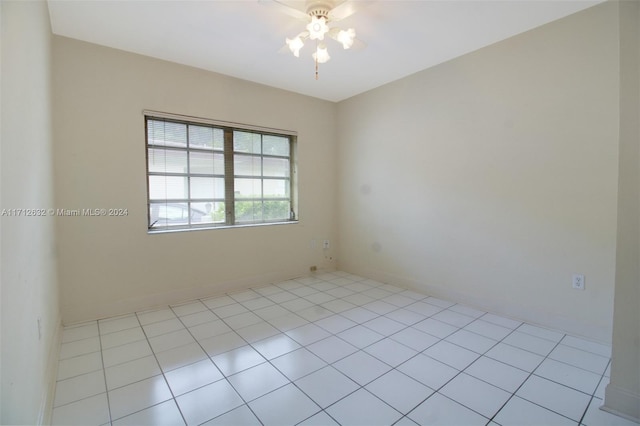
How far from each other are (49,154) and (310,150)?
285 centimetres

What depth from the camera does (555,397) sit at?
1778mm

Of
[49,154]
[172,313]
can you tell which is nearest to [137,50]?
[49,154]

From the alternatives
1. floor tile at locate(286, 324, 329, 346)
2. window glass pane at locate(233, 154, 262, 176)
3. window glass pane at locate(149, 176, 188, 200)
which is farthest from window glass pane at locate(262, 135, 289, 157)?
floor tile at locate(286, 324, 329, 346)

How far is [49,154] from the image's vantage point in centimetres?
231

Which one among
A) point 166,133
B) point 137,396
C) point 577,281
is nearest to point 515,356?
point 577,281

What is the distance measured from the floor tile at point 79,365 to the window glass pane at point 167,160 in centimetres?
A: 179

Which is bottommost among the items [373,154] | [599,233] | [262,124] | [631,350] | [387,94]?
[631,350]

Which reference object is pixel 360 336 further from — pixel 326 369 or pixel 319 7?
pixel 319 7

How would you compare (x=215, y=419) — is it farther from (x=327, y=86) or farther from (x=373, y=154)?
(x=327, y=86)

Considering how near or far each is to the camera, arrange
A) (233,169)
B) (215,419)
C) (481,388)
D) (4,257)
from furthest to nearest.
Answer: (233,169) < (481,388) < (215,419) < (4,257)

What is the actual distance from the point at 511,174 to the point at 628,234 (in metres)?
1.29

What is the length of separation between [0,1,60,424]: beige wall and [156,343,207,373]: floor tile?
0.60 m

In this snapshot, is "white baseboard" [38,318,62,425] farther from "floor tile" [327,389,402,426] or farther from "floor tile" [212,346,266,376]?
"floor tile" [327,389,402,426]

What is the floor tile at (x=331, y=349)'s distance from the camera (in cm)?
222
